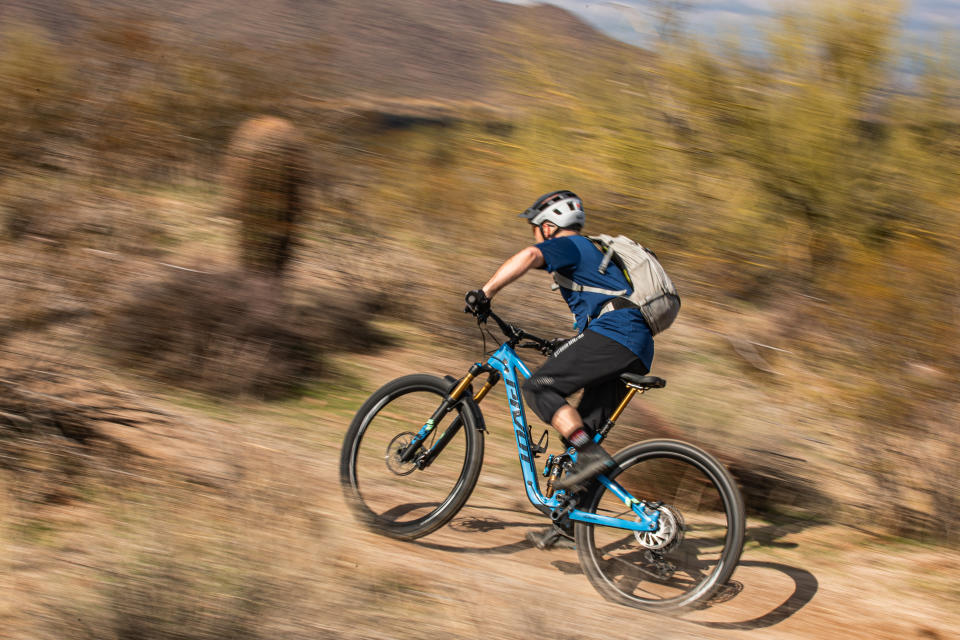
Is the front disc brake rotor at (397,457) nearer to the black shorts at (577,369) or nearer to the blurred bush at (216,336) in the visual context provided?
the black shorts at (577,369)

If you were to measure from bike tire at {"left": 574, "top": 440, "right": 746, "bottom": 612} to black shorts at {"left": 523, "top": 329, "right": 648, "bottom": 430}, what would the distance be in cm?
37

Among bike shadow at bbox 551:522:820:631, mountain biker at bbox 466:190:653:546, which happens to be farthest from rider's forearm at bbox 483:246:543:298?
bike shadow at bbox 551:522:820:631

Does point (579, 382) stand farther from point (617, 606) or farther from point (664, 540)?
point (617, 606)

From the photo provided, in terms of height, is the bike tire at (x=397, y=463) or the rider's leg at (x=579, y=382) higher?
the rider's leg at (x=579, y=382)

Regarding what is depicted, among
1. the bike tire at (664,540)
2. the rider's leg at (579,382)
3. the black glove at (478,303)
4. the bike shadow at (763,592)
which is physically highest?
the black glove at (478,303)

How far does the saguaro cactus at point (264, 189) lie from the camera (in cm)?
896

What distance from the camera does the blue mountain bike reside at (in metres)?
4.20

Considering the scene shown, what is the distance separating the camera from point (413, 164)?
40.0 ft

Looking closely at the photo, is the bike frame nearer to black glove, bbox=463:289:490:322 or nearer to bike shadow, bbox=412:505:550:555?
black glove, bbox=463:289:490:322

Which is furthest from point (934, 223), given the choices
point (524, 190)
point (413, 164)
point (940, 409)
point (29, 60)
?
point (29, 60)

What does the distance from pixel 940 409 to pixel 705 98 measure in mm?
5824

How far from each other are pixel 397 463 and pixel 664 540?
146 cm

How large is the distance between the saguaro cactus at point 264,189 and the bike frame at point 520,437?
488 centimetres

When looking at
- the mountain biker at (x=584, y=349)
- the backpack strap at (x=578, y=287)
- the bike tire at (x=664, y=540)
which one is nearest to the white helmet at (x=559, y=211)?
the mountain biker at (x=584, y=349)
